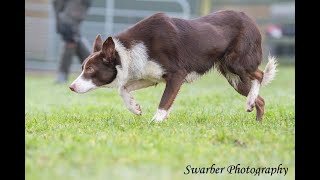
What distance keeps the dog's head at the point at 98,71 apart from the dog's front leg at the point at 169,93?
0.59 metres

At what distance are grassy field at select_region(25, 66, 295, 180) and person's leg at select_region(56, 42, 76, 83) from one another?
6128 millimetres

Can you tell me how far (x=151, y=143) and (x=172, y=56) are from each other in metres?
1.83

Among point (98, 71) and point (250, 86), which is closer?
point (98, 71)

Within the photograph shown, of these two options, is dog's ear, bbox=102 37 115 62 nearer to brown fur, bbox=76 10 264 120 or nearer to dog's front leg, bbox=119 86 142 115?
brown fur, bbox=76 10 264 120

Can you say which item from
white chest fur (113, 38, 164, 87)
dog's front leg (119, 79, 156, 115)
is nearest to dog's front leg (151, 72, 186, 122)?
white chest fur (113, 38, 164, 87)

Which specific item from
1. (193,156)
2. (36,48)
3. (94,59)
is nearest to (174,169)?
(193,156)

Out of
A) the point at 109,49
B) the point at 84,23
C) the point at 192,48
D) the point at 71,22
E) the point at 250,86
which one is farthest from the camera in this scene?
the point at 84,23

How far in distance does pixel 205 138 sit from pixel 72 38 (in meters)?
9.07

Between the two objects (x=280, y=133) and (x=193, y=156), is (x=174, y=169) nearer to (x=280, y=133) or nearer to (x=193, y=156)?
(x=193, y=156)

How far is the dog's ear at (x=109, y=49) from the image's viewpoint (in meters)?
7.05

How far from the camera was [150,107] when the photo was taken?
9.54 m

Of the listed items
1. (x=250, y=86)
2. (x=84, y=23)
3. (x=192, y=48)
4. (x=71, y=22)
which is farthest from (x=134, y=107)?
(x=84, y=23)

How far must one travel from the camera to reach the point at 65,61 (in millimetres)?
15070

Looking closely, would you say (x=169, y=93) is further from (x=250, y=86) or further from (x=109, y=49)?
(x=250, y=86)
